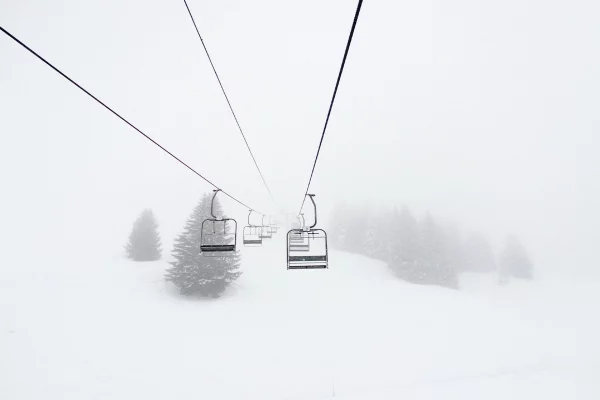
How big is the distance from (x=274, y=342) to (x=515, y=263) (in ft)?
176

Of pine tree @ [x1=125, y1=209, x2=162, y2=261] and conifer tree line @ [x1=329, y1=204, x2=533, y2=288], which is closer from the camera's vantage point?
pine tree @ [x1=125, y1=209, x2=162, y2=261]

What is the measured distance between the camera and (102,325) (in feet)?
64.1

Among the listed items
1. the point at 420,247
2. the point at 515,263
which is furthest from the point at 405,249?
the point at 515,263

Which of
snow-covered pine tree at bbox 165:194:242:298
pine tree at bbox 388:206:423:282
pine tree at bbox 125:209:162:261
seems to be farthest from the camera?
pine tree at bbox 388:206:423:282

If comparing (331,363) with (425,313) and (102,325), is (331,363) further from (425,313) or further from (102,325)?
(102,325)

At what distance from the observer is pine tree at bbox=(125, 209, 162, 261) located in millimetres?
36906

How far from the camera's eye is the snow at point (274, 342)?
1520 centimetres

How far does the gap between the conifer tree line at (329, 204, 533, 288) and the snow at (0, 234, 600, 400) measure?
6838 millimetres

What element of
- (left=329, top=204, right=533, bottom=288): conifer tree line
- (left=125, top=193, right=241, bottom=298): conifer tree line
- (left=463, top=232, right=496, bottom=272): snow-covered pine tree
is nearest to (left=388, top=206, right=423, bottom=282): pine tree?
(left=329, top=204, right=533, bottom=288): conifer tree line

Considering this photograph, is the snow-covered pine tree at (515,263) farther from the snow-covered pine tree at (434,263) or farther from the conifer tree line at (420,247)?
the snow-covered pine tree at (434,263)

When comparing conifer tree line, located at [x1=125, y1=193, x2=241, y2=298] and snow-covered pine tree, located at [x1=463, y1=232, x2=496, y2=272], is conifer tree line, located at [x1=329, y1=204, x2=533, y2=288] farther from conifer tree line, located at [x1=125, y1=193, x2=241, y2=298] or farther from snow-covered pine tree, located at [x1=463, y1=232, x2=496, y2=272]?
conifer tree line, located at [x1=125, y1=193, x2=241, y2=298]

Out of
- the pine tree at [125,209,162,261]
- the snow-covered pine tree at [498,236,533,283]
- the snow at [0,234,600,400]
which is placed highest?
the pine tree at [125,209,162,261]

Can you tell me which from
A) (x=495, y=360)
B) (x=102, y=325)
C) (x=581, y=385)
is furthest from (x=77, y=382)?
(x=581, y=385)

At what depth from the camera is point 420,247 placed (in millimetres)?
39219
